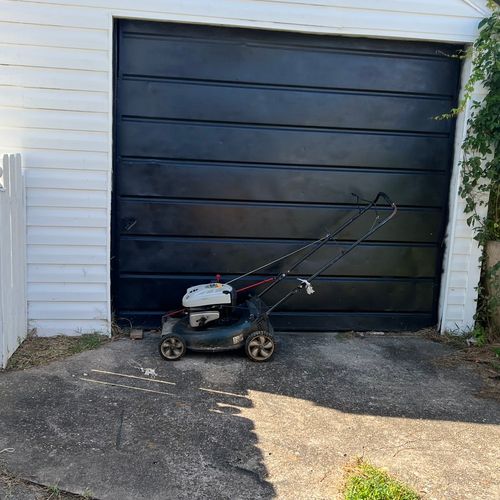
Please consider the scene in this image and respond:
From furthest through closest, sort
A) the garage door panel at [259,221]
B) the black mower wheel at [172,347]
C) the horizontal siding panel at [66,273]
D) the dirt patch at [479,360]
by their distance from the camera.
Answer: the garage door panel at [259,221], the horizontal siding panel at [66,273], the black mower wheel at [172,347], the dirt patch at [479,360]

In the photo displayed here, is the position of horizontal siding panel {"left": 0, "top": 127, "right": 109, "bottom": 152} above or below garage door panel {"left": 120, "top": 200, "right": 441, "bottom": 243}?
above

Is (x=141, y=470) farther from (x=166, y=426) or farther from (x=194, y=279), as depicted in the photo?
(x=194, y=279)

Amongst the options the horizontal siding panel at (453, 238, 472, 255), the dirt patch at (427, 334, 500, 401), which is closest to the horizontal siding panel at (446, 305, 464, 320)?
the dirt patch at (427, 334, 500, 401)

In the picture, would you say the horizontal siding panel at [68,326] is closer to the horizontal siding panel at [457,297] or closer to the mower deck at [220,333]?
the mower deck at [220,333]

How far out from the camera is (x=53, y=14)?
412cm

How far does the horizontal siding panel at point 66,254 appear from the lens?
14.2ft

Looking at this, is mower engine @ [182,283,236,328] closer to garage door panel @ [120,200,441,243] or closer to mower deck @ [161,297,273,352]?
mower deck @ [161,297,273,352]

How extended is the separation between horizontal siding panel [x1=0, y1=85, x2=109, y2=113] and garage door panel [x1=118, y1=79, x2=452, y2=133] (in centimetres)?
23

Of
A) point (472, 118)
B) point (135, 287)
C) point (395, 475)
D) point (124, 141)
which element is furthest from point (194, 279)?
point (472, 118)

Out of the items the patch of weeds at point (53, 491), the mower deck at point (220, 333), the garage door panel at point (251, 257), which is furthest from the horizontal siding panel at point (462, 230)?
the patch of weeds at point (53, 491)

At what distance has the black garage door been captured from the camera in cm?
448

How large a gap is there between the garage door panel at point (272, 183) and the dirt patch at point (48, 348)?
1.27m

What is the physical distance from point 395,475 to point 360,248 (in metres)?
2.48

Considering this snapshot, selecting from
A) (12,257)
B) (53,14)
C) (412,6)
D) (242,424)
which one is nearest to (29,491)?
(242,424)
